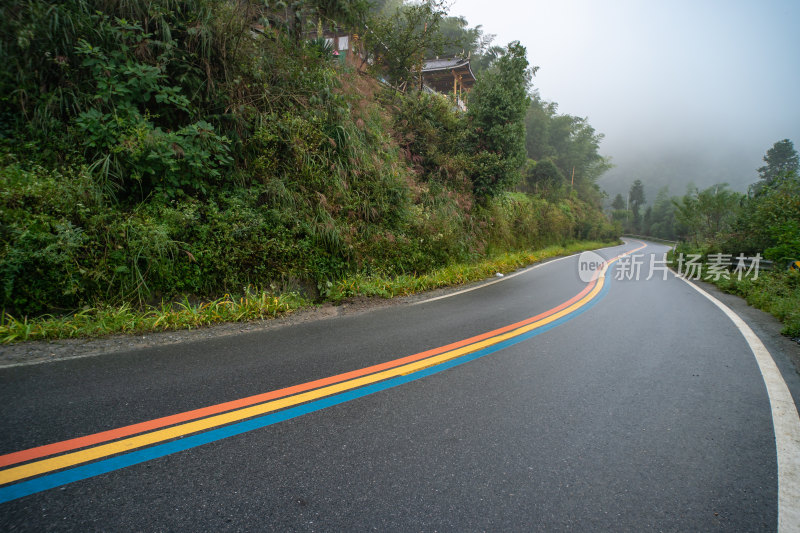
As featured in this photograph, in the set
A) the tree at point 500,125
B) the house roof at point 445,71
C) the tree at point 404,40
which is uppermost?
the house roof at point 445,71

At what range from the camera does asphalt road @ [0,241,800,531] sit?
1.72 m

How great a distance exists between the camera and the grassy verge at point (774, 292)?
558 centimetres

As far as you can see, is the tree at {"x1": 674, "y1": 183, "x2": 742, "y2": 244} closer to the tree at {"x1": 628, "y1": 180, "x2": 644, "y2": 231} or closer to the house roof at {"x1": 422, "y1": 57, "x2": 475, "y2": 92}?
the house roof at {"x1": 422, "y1": 57, "x2": 475, "y2": 92}

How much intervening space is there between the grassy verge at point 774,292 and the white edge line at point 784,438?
186 cm

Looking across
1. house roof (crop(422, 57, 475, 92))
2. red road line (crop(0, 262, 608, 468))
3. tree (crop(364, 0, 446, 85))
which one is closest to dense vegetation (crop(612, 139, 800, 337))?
red road line (crop(0, 262, 608, 468))

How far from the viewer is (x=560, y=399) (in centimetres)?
293

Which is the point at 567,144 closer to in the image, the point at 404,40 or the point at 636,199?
the point at 404,40

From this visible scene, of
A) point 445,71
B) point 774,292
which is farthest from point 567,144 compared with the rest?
point 774,292

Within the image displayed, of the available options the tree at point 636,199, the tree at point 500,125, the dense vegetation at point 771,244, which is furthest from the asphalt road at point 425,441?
the tree at point 636,199

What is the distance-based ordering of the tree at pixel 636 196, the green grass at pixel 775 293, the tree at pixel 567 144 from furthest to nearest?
the tree at pixel 636 196 < the tree at pixel 567 144 < the green grass at pixel 775 293

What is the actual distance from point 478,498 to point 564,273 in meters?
10.5

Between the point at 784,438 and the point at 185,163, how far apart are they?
768 cm

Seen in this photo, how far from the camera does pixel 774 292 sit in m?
7.71

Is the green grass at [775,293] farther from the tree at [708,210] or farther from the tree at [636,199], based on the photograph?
the tree at [636,199]
